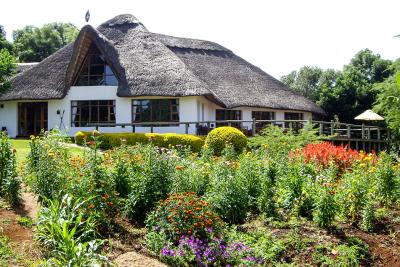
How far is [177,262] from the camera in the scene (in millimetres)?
6832

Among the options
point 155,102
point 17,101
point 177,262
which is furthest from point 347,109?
point 177,262

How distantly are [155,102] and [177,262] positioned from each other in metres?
19.0

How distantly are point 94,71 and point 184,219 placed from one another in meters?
20.6

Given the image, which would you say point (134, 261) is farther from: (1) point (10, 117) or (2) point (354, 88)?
(2) point (354, 88)

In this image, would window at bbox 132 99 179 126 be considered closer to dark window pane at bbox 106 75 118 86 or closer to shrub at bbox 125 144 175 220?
dark window pane at bbox 106 75 118 86

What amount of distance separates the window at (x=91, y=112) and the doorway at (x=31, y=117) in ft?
7.18

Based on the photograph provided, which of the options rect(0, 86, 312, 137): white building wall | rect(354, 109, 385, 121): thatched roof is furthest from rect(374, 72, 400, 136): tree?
rect(0, 86, 312, 137): white building wall

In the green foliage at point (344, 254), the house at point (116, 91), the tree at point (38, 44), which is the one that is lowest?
the green foliage at point (344, 254)

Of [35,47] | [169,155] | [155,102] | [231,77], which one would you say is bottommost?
[169,155]

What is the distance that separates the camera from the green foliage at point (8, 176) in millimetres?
8438

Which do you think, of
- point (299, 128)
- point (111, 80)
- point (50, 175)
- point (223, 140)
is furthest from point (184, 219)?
point (111, 80)

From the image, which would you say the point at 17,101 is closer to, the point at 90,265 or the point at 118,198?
the point at 118,198

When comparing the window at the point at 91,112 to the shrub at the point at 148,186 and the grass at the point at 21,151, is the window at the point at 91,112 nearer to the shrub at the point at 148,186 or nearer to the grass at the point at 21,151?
the grass at the point at 21,151

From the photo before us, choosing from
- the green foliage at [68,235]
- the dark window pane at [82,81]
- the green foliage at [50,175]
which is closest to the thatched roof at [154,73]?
the dark window pane at [82,81]
